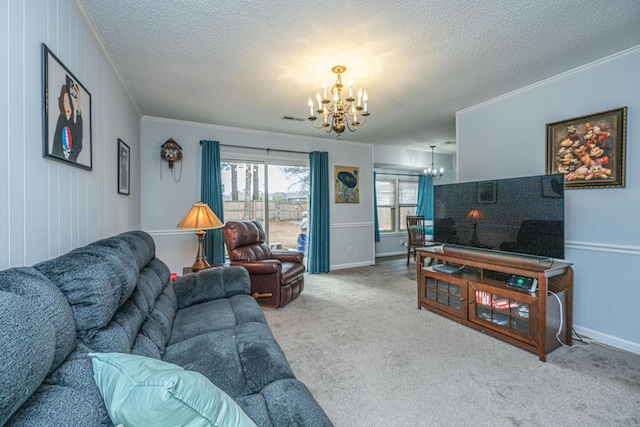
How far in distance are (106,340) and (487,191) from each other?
122 inches

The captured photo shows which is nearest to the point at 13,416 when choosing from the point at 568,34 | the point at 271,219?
the point at 568,34

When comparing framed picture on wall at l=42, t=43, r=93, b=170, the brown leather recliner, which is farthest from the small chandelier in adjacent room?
framed picture on wall at l=42, t=43, r=93, b=170

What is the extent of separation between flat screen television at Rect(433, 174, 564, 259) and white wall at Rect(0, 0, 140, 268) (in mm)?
3267

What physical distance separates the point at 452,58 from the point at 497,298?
7.03ft

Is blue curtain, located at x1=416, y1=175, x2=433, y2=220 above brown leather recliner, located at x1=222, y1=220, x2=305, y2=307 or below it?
above

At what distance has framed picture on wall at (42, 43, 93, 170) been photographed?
1.29 metres

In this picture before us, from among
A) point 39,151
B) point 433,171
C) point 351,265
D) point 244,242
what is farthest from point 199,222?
point 433,171

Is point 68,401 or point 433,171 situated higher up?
point 433,171

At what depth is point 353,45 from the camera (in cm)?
214

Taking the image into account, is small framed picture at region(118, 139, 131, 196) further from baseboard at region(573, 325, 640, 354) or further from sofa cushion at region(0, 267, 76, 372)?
baseboard at region(573, 325, 640, 354)

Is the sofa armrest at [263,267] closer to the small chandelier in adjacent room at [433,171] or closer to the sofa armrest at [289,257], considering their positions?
the sofa armrest at [289,257]

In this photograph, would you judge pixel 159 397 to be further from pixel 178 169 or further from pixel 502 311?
pixel 178 169

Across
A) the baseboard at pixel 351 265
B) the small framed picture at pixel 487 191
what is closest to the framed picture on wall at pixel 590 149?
the small framed picture at pixel 487 191

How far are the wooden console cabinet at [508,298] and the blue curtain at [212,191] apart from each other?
9.51 ft
